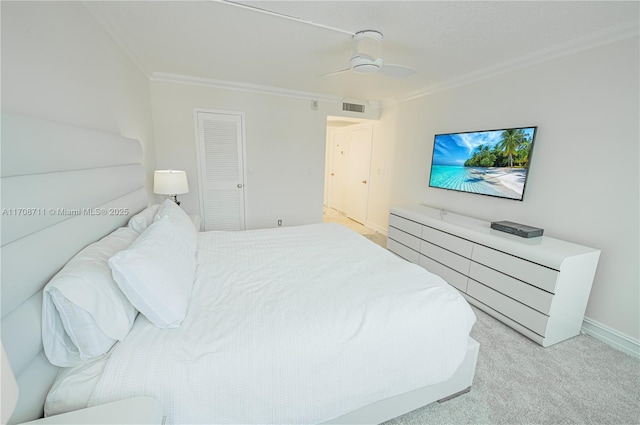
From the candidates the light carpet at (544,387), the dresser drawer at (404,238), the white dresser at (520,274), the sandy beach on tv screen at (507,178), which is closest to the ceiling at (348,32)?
the sandy beach on tv screen at (507,178)

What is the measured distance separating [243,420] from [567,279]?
2290 mm

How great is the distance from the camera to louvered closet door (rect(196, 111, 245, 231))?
3506 millimetres

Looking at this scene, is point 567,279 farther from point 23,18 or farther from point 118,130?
point 118,130

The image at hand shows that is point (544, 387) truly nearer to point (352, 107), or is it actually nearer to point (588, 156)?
point (588, 156)

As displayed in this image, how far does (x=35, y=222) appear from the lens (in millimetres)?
872

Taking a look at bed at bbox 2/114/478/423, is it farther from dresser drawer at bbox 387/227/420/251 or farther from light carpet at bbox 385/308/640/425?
dresser drawer at bbox 387/227/420/251

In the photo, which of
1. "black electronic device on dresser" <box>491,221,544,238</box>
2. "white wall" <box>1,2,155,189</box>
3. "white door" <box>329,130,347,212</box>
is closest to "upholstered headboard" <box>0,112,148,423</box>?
"white wall" <box>1,2,155,189</box>

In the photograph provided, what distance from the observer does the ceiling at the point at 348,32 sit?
169 cm

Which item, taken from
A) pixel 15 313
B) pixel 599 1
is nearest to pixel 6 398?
pixel 15 313

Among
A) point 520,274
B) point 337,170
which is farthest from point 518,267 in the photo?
point 337,170

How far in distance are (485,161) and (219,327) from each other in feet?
9.71

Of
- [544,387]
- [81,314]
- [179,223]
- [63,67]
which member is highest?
[63,67]

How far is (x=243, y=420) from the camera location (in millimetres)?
956

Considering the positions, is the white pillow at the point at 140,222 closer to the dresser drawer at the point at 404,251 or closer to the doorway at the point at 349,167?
the dresser drawer at the point at 404,251
